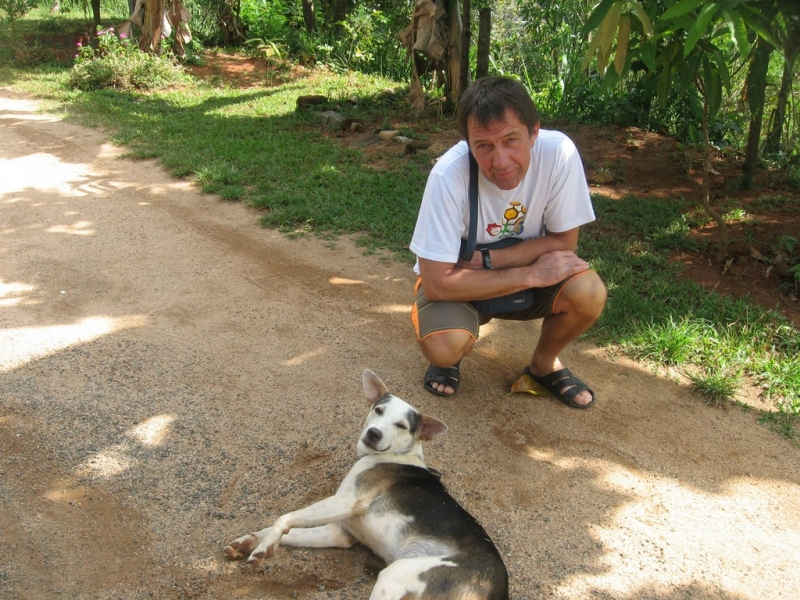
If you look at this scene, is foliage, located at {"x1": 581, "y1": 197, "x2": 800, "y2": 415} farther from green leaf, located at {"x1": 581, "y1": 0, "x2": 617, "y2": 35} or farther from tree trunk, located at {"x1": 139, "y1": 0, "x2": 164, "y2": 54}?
tree trunk, located at {"x1": 139, "y1": 0, "x2": 164, "y2": 54}

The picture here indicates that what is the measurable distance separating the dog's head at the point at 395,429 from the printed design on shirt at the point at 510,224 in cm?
109

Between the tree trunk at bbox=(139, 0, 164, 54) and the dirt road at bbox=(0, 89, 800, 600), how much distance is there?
25.9 feet

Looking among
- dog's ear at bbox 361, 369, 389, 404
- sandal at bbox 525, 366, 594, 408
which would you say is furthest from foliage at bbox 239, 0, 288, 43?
dog's ear at bbox 361, 369, 389, 404

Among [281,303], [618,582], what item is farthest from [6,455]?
[618,582]

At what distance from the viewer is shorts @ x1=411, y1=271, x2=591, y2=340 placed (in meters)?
3.61

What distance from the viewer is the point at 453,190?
3393 millimetres

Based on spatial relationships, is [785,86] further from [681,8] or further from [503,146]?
[503,146]

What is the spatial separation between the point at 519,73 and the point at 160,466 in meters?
9.74

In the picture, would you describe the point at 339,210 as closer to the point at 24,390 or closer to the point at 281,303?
the point at 281,303

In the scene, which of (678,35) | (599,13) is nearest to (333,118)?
(678,35)

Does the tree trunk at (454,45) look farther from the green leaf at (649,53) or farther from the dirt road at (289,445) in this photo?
the green leaf at (649,53)

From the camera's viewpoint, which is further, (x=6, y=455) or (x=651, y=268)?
(x=651, y=268)

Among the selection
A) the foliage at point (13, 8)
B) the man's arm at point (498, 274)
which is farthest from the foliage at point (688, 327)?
the foliage at point (13, 8)

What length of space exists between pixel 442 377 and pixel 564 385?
2.29 ft
